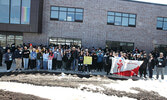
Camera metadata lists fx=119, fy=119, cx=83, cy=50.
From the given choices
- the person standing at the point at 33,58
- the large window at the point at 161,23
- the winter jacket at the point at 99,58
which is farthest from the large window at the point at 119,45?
the person standing at the point at 33,58

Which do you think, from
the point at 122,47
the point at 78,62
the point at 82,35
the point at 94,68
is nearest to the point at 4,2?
the point at 82,35

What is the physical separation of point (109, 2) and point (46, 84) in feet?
52.1

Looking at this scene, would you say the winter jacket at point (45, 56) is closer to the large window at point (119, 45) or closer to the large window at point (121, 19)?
the large window at point (119, 45)

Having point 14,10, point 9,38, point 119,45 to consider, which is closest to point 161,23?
point 119,45

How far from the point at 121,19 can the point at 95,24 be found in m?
4.39

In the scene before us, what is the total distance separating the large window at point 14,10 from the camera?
15766 millimetres

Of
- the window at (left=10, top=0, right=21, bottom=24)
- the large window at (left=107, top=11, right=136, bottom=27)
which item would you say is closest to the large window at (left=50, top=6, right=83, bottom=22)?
the window at (left=10, top=0, right=21, bottom=24)

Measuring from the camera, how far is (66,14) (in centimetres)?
1752

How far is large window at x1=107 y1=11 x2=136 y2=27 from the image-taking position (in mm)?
18395

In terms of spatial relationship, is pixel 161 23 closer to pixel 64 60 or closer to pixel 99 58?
pixel 99 58

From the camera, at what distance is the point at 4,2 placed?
51.8 feet

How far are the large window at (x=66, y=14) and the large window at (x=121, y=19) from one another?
465 cm

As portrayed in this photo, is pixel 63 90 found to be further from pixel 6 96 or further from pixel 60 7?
pixel 60 7

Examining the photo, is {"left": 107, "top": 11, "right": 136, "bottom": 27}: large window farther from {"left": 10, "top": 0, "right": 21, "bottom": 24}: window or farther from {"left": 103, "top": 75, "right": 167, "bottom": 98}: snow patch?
{"left": 10, "top": 0, "right": 21, "bottom": 24}: window
